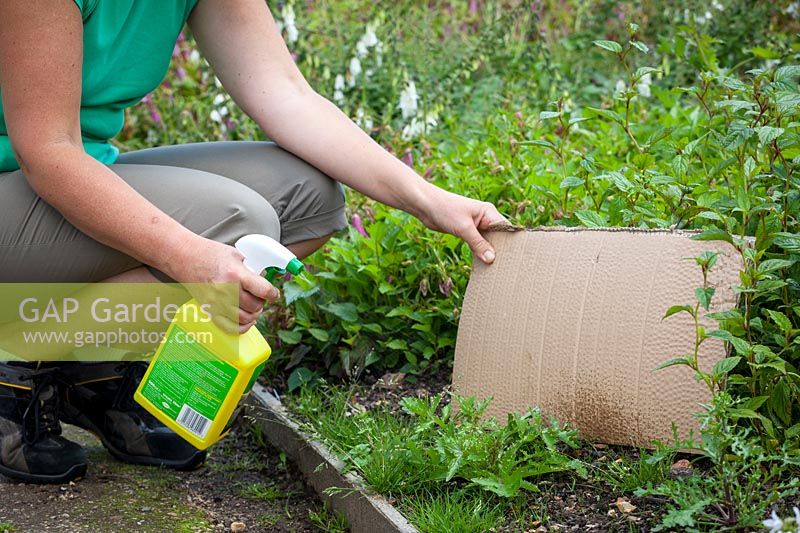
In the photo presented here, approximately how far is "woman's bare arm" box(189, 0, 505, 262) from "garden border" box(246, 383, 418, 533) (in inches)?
24.1

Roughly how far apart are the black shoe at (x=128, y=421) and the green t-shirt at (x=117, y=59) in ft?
1.95

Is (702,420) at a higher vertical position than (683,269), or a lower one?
lower

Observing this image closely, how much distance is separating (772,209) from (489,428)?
0.75m

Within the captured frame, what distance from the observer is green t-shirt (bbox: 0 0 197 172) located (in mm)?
2232

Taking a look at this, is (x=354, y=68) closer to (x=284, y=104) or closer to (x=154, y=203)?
(x=284, y=104)

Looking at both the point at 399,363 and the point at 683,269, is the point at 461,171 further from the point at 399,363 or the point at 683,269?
the point at 683,269

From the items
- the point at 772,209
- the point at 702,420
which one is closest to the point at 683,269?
the point at 772,209

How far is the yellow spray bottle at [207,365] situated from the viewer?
7.05ft

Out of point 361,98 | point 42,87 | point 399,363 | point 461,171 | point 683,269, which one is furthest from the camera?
point 361,98

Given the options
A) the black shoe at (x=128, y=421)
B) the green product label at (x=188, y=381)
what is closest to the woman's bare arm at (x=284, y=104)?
the green product label at (x=188, y=381)

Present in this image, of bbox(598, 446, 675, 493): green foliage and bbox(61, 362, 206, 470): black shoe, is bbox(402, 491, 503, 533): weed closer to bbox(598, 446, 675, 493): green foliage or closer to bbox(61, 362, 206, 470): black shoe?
bbox(598, 446, 675, 493): green foliage

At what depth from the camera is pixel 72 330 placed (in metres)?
2.48

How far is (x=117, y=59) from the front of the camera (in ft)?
7.63

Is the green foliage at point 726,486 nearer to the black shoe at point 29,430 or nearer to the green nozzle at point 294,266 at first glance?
the green nozzle at point 294,266
